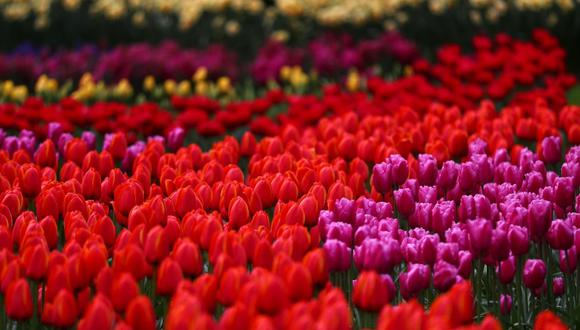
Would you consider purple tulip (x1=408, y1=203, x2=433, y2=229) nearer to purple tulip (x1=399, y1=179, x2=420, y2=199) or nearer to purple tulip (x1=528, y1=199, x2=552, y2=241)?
purple tulip (x1=399, y1=179, x2=420, y2=199)

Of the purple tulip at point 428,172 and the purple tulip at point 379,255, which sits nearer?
the purple tulip at point 379,255

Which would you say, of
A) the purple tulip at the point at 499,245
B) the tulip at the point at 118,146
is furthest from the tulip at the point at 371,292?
the tulip at the point at 118,146

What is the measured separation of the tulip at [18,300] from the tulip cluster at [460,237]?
0.95 metres

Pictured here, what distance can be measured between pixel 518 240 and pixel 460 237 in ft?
0.64

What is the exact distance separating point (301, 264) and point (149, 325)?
0.45m

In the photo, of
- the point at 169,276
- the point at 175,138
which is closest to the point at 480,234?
the point at 169,276

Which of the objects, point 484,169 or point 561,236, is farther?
point 484,169

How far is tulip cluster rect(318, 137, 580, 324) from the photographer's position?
2826 millimetres

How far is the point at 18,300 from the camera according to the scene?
2596mm

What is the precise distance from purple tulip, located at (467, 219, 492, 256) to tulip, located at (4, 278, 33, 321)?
144cm

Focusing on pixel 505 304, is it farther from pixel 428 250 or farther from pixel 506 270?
pixel 428 250

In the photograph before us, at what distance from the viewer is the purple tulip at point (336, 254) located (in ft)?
9.56

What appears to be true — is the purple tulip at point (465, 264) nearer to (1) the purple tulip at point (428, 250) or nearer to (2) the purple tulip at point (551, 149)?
(1) the purple tulip at point (428, 250)

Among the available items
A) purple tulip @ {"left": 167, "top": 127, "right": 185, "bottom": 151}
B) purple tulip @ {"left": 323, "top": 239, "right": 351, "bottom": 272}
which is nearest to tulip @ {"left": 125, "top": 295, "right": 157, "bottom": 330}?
purple tulip @ {"left": 323, "top": 239, "right": 351, "bottom": 272}
